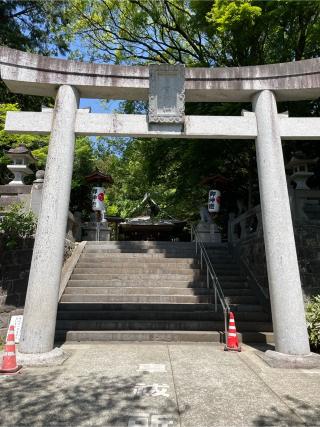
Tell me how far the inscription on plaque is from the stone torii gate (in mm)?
21

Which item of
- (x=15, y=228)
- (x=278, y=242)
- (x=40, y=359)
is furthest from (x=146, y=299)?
(x=278, y=242)

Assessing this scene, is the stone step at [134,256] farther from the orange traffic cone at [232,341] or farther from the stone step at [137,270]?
the orange traffic cone at [232,341]

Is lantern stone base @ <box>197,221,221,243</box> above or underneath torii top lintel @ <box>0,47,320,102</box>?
underneath

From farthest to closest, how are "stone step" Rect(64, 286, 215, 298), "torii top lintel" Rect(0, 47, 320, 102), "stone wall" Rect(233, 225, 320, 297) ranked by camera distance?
"stone step" Rect(64, 286, 215, 298) → "stone wall" Rect(233, 225, 320, 297) → "torii top lintel" Rect(0, 47, 320, 102)

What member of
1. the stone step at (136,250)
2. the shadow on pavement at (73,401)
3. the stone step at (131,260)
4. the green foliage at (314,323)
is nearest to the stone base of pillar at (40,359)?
the shadow on pavement at (73,401)

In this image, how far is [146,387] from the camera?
15.9 ft

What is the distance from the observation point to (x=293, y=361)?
6047mm

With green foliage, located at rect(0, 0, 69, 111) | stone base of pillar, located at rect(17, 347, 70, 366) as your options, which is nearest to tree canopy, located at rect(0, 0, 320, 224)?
green foliage, located at rect(0, 0, 69, 111)

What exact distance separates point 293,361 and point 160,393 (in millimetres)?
2731

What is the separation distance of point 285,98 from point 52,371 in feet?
23.7

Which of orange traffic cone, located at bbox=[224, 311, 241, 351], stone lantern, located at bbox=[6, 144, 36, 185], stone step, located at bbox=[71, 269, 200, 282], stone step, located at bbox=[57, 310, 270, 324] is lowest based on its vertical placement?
orange traffic cone, located at bbox=[224, 311, 241, 351]

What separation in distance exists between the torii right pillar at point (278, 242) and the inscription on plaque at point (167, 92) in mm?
1694

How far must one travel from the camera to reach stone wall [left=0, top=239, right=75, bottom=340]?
27.3 feet

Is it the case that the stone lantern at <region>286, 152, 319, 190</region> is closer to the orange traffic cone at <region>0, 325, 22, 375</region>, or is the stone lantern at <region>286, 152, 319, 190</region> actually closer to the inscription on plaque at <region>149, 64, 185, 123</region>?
the inscription on plaque at <region>149, 64, 185, 123</region>
